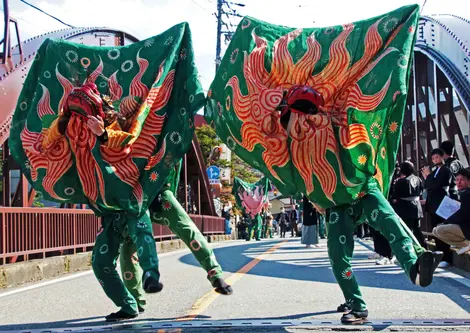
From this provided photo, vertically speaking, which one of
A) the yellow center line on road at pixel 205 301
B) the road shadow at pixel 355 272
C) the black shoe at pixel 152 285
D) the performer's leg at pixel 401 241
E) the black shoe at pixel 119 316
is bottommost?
the road shadow at pixel 355 272

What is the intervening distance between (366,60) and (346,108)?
411mm

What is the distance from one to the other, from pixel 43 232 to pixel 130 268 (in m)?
5.38

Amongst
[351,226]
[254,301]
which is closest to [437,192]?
[254,301]

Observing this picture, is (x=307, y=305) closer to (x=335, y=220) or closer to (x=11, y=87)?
(x=335, y=220)

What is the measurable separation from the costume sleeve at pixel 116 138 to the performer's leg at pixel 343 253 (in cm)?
168

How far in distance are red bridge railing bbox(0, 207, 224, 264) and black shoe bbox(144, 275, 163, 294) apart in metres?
5.07

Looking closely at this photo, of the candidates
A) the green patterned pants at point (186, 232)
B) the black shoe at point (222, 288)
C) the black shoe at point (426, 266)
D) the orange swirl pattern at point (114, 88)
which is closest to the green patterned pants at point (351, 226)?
the black shoe at point (426, 266)

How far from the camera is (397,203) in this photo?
32.6 feet

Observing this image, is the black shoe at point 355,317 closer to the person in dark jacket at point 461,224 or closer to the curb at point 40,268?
the person in dark jacket at point 461,224

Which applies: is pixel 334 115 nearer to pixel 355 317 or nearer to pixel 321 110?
pixel 321 110

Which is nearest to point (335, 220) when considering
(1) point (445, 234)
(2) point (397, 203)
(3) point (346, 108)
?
(3) point (346, 108)

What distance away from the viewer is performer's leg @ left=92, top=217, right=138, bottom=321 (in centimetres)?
538

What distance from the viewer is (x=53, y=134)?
5.21 metres

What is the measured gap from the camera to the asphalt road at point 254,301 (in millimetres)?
5324
